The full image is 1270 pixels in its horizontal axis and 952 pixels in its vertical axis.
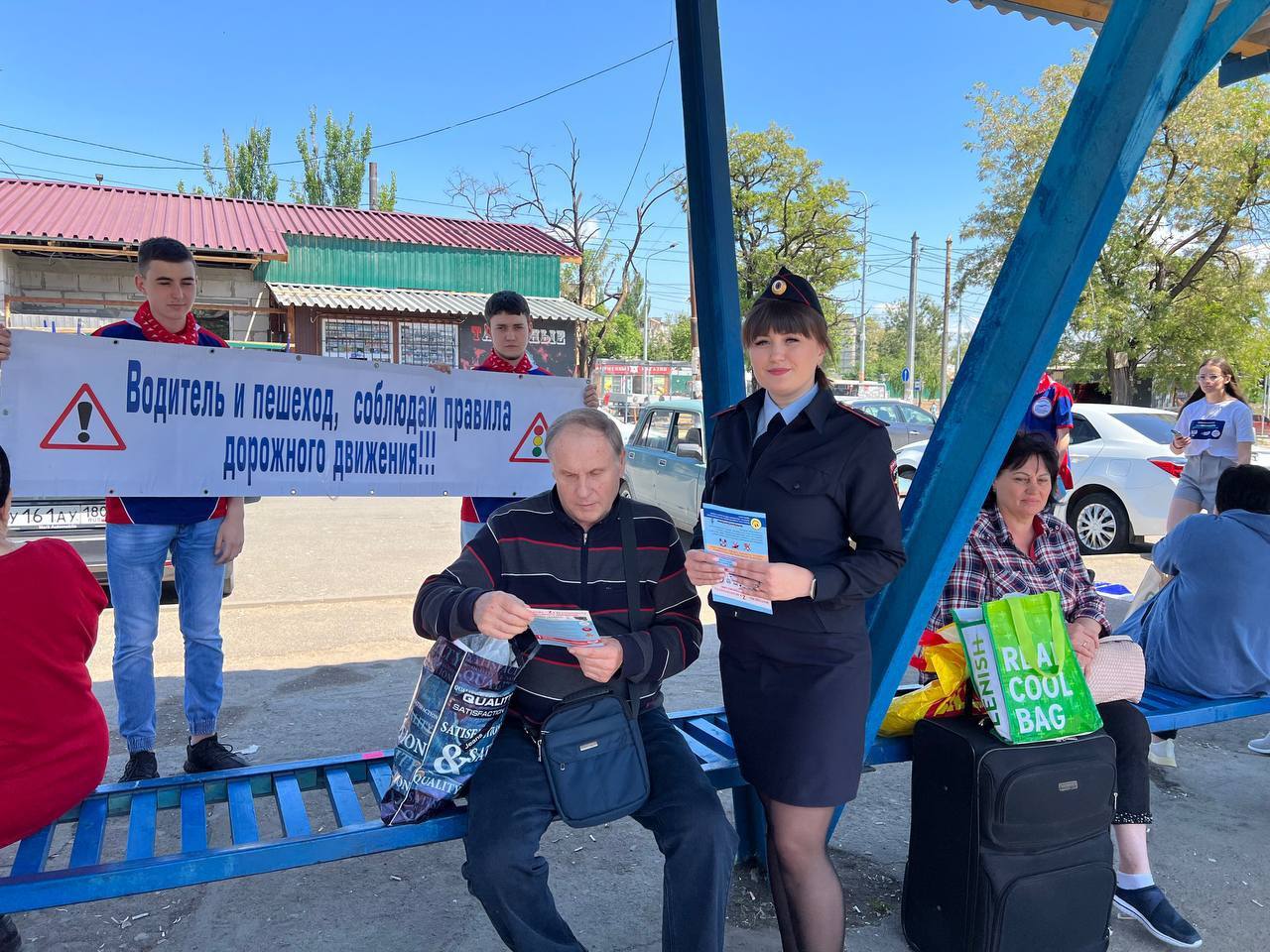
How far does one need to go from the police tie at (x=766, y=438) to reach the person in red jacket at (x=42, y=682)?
1.73 meters

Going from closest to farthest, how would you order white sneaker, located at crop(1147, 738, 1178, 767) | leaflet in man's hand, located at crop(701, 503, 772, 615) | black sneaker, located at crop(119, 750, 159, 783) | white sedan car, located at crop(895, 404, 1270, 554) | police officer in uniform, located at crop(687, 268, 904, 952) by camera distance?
1. leaflet in man's hand, located at crop(701, 503, 772, 615)
2. police officer in uniform, located at crop(687, 268, 904, 952)
3. black sneaker, located at crop(119, 750, 159, 783)
4. white sneaker, located at crop(1147, 738, 1178, 767)
5. white sedan car, located at crop(895, 404, 1270, 554)

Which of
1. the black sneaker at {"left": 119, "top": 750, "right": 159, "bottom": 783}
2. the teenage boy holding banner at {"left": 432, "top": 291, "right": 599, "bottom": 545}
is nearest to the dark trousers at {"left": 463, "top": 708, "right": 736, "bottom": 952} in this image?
the black sneaker at {"left": 119, "top": 750, "right": 159, "bottom": 783}

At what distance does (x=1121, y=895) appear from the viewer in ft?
9.83

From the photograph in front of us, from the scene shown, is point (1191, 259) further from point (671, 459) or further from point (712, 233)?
point (712, 233)

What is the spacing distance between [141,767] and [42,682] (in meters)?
1.37

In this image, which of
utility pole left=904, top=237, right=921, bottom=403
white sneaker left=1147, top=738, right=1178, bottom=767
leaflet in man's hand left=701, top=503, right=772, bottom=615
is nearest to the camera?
leaflet in man's hand left=701, top=503, right=772, bottom=615

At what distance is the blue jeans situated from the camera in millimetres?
3395

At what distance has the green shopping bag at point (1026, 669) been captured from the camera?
2557 mm

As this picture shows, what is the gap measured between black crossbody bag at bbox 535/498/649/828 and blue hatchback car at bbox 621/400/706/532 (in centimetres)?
654

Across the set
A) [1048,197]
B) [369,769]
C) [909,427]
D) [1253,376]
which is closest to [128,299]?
[909,427]

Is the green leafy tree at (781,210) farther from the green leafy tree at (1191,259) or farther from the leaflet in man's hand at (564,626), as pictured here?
the leaflet in man's hand at (564,626)

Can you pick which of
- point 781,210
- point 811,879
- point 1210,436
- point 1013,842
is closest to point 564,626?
point 811,879

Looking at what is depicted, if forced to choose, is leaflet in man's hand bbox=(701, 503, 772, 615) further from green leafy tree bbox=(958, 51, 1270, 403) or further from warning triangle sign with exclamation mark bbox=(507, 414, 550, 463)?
green leafy tree bbox=(958, 51, 1270, 403)

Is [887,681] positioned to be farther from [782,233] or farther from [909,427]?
[782,233]
